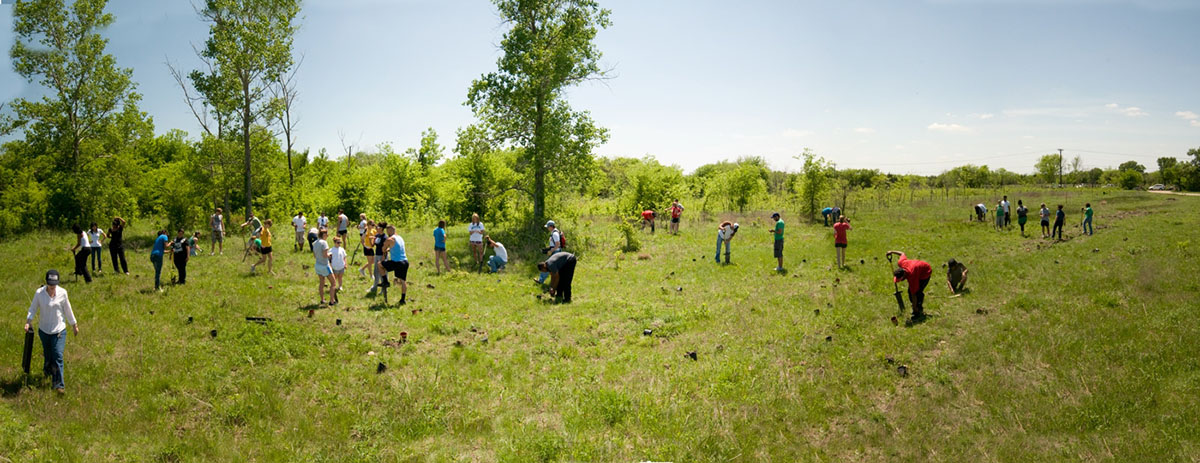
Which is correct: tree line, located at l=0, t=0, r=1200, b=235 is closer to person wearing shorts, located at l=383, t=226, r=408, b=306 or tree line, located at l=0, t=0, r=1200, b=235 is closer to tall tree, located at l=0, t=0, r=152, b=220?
tall tree, located at l=0, t=0, r=152, b=220

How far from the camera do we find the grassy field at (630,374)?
6789 millimetres

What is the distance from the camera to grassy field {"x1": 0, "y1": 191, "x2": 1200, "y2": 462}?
6789 mm

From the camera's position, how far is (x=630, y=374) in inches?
355

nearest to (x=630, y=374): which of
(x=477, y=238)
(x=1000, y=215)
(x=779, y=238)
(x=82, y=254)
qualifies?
(x=779, y=238)

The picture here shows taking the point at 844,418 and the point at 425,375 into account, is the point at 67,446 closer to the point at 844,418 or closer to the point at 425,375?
the point at 425,375

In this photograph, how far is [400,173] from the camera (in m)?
41.8

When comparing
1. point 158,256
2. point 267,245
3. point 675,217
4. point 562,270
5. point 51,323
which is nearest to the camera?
point 51,323

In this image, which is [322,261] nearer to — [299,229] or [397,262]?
[397,262]

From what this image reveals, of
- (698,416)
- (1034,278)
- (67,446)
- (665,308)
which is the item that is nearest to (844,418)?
(698,416)

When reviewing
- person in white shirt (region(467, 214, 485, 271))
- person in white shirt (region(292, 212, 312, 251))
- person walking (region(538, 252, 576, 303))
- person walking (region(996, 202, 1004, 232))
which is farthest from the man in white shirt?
person walking (region(996, 202, 1004, 232))

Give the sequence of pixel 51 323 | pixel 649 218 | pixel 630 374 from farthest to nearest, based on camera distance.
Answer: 1. pixel 649 218
2. pixel 630 374
3. pixel 51 323

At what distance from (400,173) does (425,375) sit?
35682 mm

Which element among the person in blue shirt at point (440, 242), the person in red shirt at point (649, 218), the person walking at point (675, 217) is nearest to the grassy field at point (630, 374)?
the person in blue shirt at point (440, 242)

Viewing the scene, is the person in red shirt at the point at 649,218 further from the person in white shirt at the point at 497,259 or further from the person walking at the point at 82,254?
the person walking at the point at 82,254
